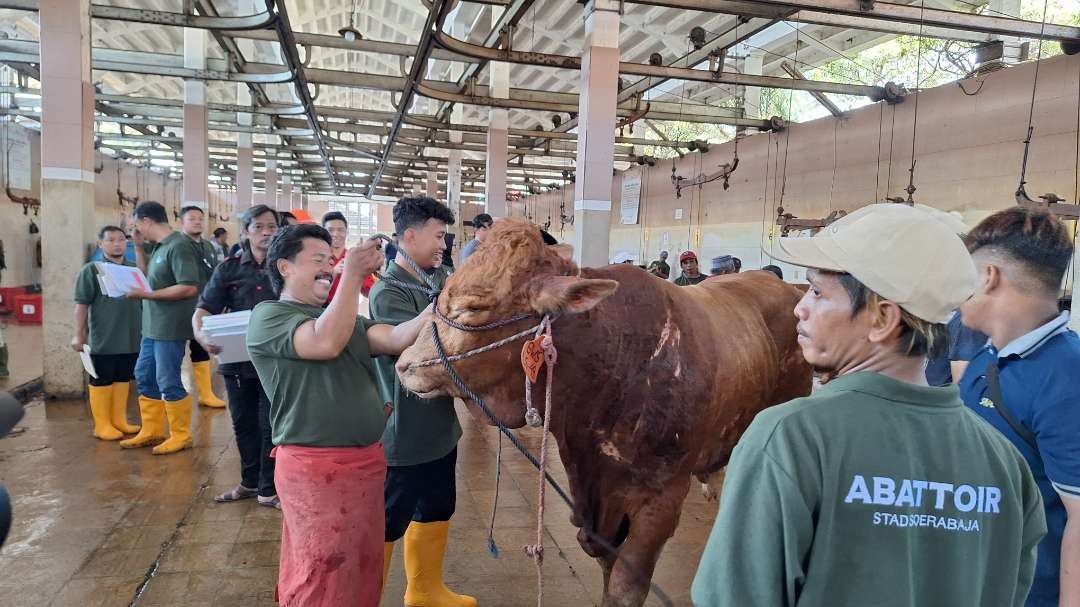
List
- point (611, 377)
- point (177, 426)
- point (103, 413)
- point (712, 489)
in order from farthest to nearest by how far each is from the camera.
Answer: point (103, 413) < point (177, 426) < point (712, 489) < point (611, 377)

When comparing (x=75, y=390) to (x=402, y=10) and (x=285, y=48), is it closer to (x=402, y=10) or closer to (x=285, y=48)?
(x=285, y=48)

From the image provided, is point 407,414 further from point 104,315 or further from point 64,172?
point 64,172

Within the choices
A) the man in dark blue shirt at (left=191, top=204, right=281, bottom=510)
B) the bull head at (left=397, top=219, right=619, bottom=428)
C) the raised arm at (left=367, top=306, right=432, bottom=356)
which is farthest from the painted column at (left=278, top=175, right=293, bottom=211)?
the bull head at (left=397, top=219, right=619, bottom=428)

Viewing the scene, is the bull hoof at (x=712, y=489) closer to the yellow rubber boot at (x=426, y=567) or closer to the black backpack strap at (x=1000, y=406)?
the yellow rubber boot at (x=426, y=567)

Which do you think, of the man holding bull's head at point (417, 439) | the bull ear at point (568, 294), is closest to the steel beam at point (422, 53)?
the man holding bull's head at point (417, 439)

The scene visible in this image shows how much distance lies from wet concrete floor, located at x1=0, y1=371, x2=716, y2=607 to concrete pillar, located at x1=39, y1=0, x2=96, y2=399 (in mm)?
1744

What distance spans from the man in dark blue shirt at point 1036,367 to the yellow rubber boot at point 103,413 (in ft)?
20.6

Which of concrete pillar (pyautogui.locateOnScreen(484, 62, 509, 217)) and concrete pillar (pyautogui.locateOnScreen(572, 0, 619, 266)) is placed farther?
concrete pillar (pyautogui.locateOnScreen(484, 62, 509, 217))

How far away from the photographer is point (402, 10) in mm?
20281

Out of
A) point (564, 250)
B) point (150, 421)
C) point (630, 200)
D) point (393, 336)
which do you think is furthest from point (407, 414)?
point (630, 200)

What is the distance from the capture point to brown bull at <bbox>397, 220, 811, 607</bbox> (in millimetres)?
2100

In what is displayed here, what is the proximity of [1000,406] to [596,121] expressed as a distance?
20.7 feet

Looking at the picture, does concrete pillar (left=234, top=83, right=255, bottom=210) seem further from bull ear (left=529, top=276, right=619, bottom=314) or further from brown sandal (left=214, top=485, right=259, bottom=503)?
bull ear (left=529, top=276, right=619, bottom=314)

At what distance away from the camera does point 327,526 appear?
2123mm
